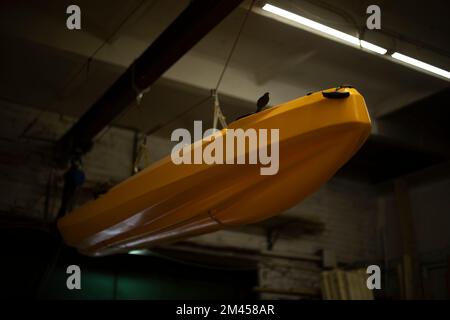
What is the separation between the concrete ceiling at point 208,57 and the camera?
3.24 m

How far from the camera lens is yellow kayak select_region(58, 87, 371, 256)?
6.92 ft

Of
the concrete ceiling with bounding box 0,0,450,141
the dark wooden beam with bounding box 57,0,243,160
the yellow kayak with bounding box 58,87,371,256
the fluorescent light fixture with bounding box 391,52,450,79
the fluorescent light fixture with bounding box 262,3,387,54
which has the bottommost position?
the yellow kayak with bounding box 58,87,371,256

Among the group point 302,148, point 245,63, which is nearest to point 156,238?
point 302,148

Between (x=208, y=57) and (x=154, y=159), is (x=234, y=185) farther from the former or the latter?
(x=154, y=159)

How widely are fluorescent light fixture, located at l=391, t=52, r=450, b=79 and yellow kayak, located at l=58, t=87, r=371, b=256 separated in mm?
1220

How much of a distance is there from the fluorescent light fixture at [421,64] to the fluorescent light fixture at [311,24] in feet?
0.93

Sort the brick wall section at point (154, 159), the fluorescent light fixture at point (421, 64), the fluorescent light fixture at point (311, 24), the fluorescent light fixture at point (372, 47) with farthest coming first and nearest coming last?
the brick wall section at point (154, 159), the fluorescent light fixture at point (421, 64), the fluorescent light fixture at point (372, 47), the fluorescent light fixture at point (311, 24)

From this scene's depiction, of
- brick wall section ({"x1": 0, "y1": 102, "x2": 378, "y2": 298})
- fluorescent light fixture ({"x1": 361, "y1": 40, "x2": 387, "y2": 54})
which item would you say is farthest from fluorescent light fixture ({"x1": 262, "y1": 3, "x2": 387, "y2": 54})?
brick wall section ({"x1": 0, "y1": 102, "x2": 378, "y2": 298})

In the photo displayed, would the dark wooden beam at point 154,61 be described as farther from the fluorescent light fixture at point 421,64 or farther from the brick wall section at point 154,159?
the fluorescent light fixture at point 421,64

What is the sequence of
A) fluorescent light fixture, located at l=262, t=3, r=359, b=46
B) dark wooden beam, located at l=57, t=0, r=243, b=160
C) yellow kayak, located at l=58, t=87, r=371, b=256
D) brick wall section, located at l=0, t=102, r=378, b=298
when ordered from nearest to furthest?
1. yellow kayak, located at l=58, t=87, r=371, b=256
2. dark wooden beam, located at l=57, t=0, r=243, b=160
3. fluorescent light fixture, located at l=262, t=3, r=359, b=46
4. brick wall section, located at l=0, t=102, r=378, b=298

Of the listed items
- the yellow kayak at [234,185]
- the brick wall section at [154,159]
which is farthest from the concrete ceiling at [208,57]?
the yellow kayak at [234,185]

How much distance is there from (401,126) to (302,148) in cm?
251

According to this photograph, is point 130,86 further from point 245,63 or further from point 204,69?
point 245,63

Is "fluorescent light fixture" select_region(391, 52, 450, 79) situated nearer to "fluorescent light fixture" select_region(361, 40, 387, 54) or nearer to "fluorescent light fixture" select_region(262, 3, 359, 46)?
"fluorescent light fixture" select_region(361, 40, 387, 54)
